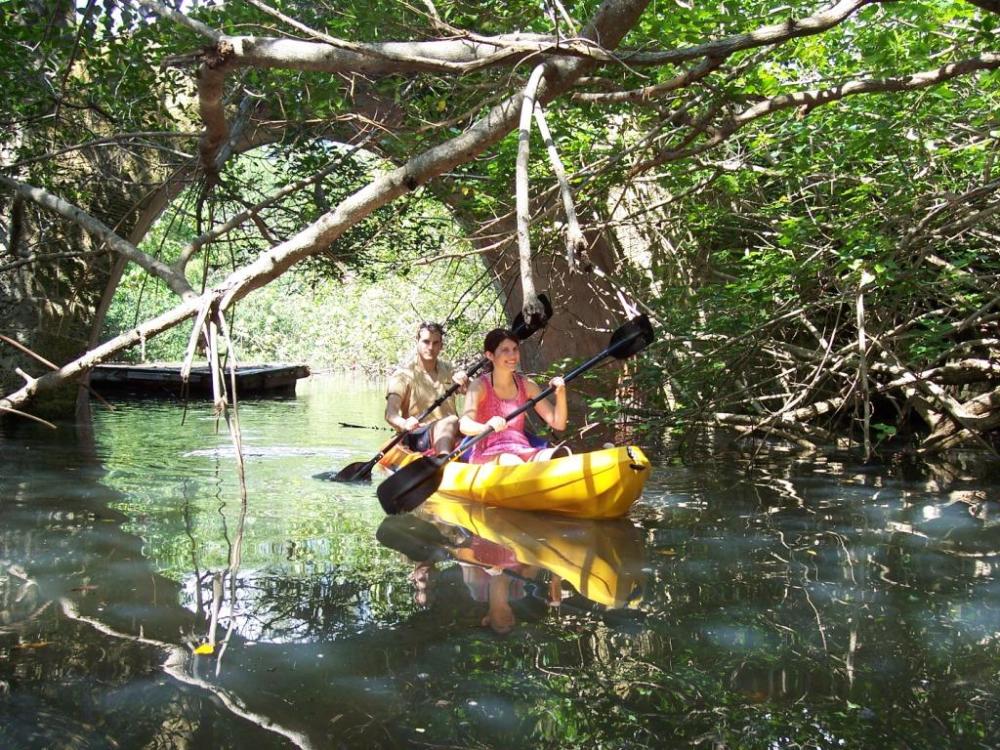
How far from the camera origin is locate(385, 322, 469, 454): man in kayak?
7.63 m

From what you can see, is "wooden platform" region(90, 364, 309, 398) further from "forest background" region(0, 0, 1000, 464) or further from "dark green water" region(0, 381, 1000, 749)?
"dark green water" region(0, 381, 1000, 749)

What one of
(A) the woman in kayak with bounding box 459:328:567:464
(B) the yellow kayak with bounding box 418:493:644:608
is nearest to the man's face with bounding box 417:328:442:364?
(A) the woman in kayak with bounding box 459:328:567:464

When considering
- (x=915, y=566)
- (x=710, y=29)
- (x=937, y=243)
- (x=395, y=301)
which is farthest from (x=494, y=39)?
(x=395, y=301)

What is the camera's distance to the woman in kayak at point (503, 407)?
6.51 meters

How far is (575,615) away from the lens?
3.88 metres

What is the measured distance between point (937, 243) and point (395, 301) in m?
19.7

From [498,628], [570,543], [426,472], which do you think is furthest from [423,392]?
[498,628]

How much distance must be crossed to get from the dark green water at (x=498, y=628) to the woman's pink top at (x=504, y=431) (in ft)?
2.53

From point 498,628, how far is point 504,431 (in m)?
3.16

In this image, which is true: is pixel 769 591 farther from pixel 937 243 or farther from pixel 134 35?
pixel 134 35

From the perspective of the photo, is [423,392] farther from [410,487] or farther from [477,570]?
[477,570]

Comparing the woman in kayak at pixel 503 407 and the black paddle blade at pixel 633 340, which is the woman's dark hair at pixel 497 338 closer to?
the woman in kayak at pixel 503 407

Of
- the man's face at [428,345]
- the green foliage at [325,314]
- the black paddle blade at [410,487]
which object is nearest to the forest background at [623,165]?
the man's face at [428,345]

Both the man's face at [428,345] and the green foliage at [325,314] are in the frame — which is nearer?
the man's face at [428,345]
